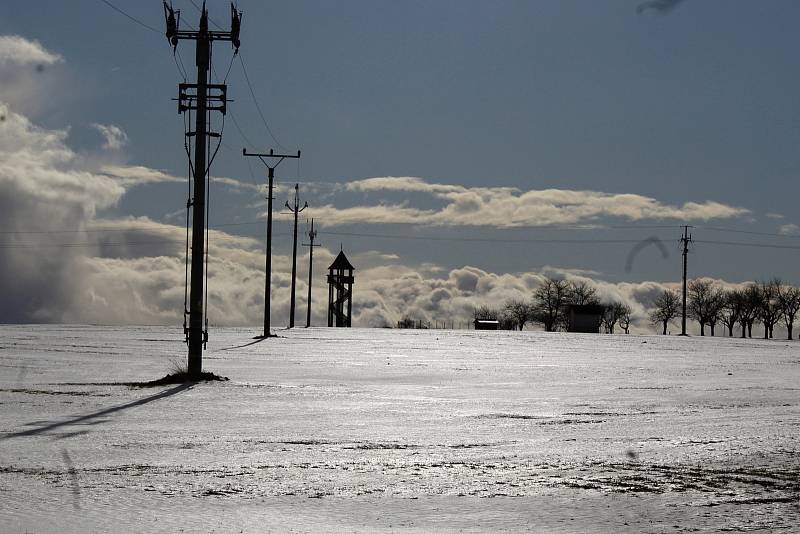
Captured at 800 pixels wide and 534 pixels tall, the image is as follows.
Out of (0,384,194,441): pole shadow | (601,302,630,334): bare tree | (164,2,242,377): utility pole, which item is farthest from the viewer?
(601,302,630,334): bare tree

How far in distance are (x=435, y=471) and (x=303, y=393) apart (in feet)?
30.6

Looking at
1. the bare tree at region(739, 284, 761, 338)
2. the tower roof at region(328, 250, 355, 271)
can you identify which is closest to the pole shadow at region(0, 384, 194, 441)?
the tower roof at region(328, 250, 355, 271)

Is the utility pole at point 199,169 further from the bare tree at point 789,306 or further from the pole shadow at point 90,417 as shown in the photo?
the bare tree at point 789,306

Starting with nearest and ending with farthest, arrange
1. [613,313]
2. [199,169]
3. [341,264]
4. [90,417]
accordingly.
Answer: [90,417] → [199,169] → [341,264] → [613,313]

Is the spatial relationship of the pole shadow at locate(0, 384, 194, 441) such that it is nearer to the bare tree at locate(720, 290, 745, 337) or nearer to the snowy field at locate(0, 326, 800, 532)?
the snowy field at locate(0, 326, 800, 532)

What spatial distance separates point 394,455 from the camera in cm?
1080

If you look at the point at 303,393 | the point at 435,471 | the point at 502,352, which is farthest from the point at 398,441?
the point at 502,352

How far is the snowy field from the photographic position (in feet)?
25.0

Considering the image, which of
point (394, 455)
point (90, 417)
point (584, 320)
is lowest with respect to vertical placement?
point (584, 320)

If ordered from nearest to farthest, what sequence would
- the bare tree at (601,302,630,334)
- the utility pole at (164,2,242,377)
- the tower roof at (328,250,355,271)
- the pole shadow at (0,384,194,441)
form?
1. the pole shadow at (0,384,194,441)
2. the utility pole at (164,2,242,377)
3. the tower roof at (328,250,355,271)
4. the bare tree at (601,302,630,334)

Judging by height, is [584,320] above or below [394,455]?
below

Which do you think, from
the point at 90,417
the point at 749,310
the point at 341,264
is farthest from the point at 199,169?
the point at 749,310

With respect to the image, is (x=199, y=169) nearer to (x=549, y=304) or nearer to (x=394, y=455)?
(x=394, y=455)

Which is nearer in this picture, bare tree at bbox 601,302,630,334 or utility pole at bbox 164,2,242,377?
utility pole at bbox 164,2,242,377
